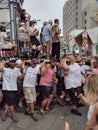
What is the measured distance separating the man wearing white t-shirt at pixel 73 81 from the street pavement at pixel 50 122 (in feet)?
1.15

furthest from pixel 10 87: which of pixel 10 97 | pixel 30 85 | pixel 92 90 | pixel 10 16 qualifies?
pixel 92 90

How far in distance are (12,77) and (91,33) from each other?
26.1 meters

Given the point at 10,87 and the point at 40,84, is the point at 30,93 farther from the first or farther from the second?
the point at 10,87

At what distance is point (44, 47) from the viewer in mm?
11500

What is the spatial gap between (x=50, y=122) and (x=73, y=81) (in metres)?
1.47

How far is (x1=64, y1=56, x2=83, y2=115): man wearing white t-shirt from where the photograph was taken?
A: 8.70m

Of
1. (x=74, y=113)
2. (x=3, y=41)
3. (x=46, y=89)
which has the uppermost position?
(x=3, y=41)

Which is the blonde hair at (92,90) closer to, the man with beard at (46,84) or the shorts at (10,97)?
the shorts at (10,97)

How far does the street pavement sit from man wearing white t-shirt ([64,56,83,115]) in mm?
351

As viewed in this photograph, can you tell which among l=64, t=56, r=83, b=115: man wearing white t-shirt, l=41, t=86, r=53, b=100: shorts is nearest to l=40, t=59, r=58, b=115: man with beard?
l=41, t=86, r=53, b=100: shorts

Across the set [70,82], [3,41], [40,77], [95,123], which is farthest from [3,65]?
[95,123]

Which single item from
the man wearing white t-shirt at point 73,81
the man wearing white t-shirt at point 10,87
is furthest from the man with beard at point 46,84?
the man wearing white t-shirt at point 10,87

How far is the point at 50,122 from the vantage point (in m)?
8.06

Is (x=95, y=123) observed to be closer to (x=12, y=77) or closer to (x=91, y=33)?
(x=12, y=77)
